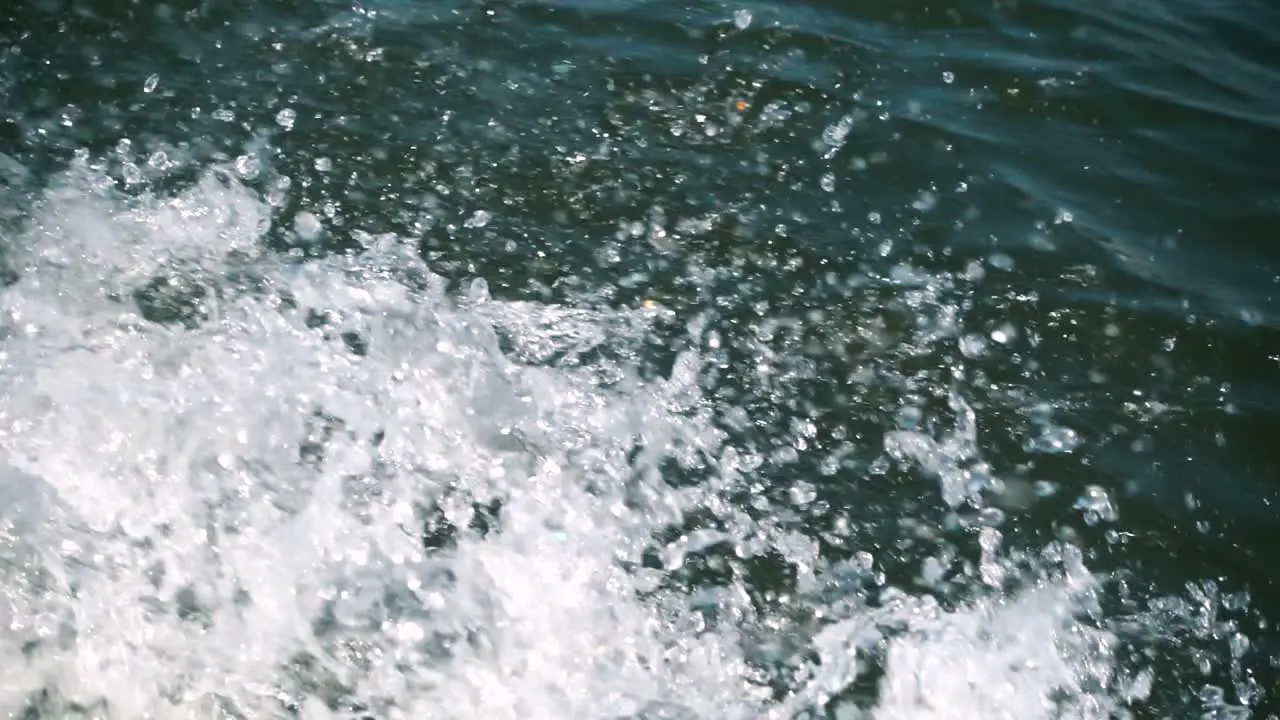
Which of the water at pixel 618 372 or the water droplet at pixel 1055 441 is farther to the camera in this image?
the water droplet at pixel 1055 441

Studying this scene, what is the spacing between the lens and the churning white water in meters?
3.14

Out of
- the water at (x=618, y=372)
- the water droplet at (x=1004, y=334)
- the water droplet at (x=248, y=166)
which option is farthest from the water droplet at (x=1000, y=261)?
the water droplet at (x=248, y=166)

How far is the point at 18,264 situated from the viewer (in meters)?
4.00

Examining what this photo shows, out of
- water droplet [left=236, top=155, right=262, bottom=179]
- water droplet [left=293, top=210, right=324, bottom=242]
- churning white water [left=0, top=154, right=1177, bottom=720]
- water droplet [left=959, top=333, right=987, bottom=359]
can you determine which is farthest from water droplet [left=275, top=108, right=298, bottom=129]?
water droplet [left=959, top=333, right=987, bottom=359]

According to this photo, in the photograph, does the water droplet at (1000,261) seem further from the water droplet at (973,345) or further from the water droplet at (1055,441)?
the water droplet at (1055,441)

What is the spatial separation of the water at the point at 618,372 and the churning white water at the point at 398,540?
0.04 ft

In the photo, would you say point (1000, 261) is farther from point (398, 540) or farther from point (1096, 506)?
point (398, 540)

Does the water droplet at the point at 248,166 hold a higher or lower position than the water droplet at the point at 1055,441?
higher

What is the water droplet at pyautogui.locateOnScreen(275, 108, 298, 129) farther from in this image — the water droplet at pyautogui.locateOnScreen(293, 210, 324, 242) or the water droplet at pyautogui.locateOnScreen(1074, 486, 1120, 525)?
the water droplet at pyautogui.locateOnScreen(1074, 486, 1120, 525)

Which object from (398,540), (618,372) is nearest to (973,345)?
(618,372)

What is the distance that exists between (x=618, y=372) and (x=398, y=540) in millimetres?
930

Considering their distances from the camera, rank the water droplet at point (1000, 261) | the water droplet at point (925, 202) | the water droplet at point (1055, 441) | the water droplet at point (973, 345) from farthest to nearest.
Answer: the water droplet at point (925, 202), the water droplet at point (1000, 261), the water droplet at point (973, 345), the water droplet at point (1055, 441)

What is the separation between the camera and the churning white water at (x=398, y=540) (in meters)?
3.14

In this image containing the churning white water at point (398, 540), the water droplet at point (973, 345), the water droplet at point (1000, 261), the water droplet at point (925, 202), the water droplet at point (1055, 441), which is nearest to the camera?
the churning white water at point (398, 540)
